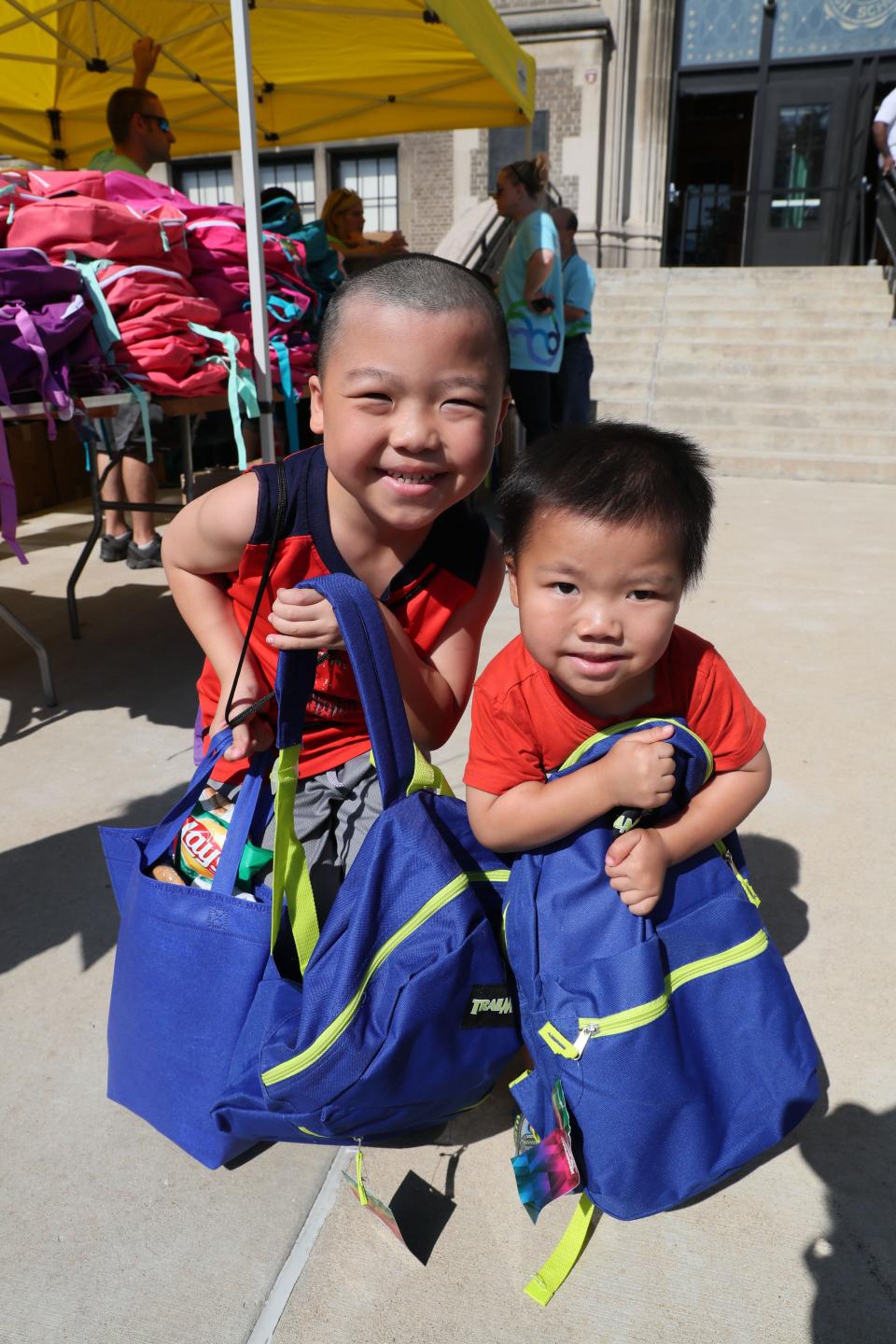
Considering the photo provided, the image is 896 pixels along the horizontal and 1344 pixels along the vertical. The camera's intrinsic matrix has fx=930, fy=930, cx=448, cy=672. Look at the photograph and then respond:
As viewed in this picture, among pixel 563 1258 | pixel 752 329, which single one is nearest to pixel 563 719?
pixel 563 1258

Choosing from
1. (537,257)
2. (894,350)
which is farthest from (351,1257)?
(894,350)

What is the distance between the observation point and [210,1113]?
1325 mm

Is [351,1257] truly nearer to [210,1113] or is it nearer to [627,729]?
[210,1113]

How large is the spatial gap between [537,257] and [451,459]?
4.35 m

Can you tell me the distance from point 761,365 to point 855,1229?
8739 mm

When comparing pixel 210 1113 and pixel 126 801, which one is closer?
pixel 210 1113

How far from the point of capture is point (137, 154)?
4215 millimetres

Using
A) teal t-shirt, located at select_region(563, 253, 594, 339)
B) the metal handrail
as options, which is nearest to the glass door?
the metal handrail

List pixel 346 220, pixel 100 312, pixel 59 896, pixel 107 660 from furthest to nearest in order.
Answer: pixel 346 220
pixel 107 660
pixel 100 312
pixel 59 896

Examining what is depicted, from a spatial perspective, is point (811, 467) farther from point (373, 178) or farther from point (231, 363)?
point (373, 178)

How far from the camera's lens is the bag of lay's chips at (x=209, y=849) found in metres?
1.45

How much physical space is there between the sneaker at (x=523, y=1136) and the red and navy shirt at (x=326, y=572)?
64 cm

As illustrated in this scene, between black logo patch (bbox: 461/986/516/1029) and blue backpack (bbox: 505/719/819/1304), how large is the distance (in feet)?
0.14

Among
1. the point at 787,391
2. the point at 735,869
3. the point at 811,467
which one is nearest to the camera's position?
the point at 735,869
